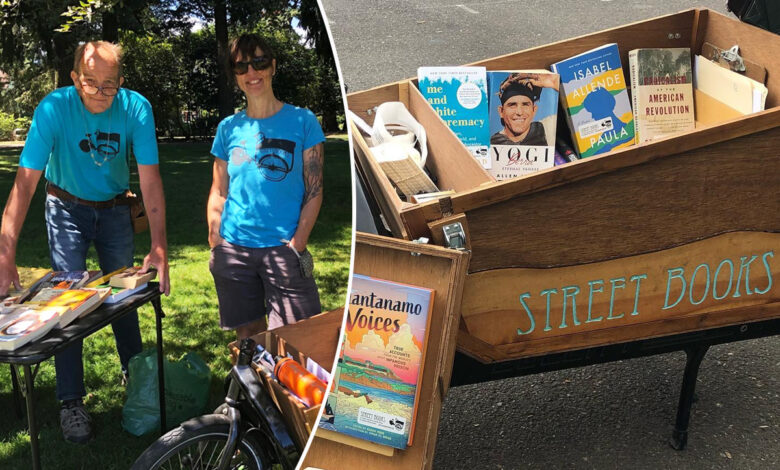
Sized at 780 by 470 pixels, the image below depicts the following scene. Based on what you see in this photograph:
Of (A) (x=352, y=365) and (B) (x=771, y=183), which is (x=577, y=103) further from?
(A) (x=352, y=365)

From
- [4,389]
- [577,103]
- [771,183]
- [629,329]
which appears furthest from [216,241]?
[577,103]

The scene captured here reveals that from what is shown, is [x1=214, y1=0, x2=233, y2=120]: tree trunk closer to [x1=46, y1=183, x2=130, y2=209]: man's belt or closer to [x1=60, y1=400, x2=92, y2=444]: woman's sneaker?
[x1=46, y1=183, x2=130, y2=209]: man's belt

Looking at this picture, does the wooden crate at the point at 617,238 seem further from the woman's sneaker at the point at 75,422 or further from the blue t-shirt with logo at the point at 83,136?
the blue t-shirt with logo at the point at 83,136

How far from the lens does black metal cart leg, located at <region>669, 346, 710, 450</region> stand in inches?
82.1

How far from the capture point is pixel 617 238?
5.32 ft

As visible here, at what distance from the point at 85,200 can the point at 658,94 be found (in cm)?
221

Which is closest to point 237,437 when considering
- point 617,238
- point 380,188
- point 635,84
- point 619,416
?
point 380,188

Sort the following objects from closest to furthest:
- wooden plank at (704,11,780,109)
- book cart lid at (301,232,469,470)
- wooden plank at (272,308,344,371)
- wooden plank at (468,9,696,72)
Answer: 1. wooden plank at (272,308,344,371)
2. book cart lid at (301,232,469,470)
3. wooden plank at (704,11,780,109)
4. wooden plank at (468,9,696,72)

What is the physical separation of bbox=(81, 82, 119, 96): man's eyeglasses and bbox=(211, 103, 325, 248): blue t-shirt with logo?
0.10 m

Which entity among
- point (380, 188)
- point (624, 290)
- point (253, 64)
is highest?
point (253, 64)

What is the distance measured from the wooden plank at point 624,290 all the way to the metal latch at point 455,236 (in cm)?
11

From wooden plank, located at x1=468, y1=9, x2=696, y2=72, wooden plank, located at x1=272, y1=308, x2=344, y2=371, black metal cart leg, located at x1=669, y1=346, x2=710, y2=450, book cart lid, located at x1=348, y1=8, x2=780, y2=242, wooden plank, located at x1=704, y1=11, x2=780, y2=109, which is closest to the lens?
wooden plank, located at x1=272, y1=308, x2=344, y2=371

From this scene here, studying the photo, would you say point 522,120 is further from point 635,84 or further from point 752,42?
point 752,42

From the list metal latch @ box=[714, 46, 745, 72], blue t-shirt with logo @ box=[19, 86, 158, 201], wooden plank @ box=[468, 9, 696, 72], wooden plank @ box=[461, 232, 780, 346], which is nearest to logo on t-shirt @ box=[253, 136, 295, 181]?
blue t-shirt with logo @ box=[19, 86, 158, 201]
